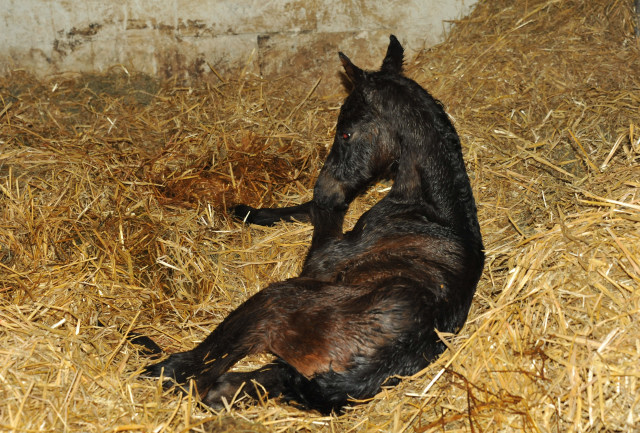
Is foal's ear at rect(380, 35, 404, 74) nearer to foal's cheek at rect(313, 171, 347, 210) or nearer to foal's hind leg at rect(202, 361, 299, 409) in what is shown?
foal's cheek at rect(313, 171, 347, 210)

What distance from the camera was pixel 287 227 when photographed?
4.47 m

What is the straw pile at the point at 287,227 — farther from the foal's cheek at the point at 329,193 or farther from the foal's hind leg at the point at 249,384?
the foal's cheek at the point at 329,193

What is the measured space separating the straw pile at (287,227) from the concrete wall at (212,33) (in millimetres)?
181

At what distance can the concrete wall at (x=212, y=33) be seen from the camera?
5.27 meters

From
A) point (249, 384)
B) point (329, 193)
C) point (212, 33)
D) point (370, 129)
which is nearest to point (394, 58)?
point (370, 129)

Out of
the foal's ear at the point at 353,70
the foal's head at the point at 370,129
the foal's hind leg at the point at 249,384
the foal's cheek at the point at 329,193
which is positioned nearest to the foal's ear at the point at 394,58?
the foal's head at the point at 370,129

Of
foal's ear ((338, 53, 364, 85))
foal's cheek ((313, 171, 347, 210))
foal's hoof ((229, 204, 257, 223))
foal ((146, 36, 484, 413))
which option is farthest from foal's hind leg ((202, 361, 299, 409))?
foal's ear ((338, 53, 364, 85))

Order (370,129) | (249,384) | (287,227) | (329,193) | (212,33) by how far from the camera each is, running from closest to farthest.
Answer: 1. (249,384)
2. (370,129)
3. (329,193)
4. (287,227)
5. (212,33)

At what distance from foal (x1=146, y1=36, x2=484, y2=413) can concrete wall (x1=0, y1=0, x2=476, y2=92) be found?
1.53m

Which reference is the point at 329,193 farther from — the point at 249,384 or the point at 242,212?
the point at 249,384

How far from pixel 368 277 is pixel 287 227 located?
122 centimetres

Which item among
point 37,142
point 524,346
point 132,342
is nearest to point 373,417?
point 524,346

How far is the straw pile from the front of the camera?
2.68 metres

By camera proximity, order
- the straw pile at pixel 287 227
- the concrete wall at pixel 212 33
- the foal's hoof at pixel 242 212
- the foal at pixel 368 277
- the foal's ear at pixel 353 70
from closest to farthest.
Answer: the straw pile at pixel 287 227, the foal at pixel 368 277, the foal's ear at pixel 353 70, the foal's hoof at pixel 242 212, the concrete wall at pixel 212 33
